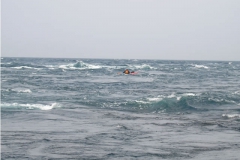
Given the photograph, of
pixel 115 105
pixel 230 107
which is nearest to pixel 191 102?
pixel 230 107

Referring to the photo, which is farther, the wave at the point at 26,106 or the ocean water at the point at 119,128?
the wave at the point at 26,106

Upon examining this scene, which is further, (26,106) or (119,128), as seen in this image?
(26,106)

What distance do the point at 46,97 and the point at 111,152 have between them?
39.6 feet

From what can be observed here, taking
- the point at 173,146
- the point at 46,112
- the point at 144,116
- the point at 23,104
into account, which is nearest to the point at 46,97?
the point at 23,104

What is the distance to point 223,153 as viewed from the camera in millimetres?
10031

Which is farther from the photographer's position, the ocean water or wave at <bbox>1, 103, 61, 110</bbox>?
wave at <bbox>1, 103, 61, 110</bbox>

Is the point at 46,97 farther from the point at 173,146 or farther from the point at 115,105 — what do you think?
the point at 173,146

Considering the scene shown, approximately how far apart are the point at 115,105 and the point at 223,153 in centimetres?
939

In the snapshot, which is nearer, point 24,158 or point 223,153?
point 24,158

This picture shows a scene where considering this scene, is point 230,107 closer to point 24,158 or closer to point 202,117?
point 202,117

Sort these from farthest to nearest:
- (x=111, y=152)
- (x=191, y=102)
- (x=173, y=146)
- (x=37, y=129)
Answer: (x=191, y=102), (x=37, y=129), (x=173, y=146), (x=111, y=152)

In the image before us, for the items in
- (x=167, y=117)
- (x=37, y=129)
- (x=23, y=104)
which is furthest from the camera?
(x=23, y=104)

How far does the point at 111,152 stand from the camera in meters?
9.95

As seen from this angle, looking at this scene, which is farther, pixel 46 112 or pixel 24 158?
pixel 46 112
